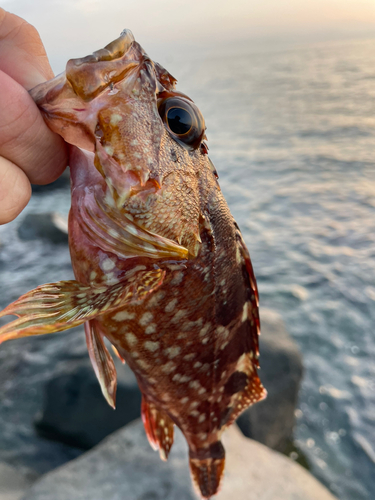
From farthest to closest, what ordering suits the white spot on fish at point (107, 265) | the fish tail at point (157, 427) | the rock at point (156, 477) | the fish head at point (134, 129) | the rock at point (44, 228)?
1. the rock at point (44, 228)
2. the rock at point (156, 477)
3. the fish tail at point (157, 427)
4. the white spot on fish at point (107, 265)
5. the fish head at point (134, 129)

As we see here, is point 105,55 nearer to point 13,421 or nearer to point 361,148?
point 13,421

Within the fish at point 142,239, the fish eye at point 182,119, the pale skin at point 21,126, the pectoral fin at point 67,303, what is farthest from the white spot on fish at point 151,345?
the fish eye at point 182,119

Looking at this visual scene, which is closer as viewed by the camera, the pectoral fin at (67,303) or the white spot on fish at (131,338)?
the pectoral fin at (67,303)

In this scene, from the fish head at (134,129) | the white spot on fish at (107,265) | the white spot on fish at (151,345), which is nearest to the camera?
the fish head at (134,129)

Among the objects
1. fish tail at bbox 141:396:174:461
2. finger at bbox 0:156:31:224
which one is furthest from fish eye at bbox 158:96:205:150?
fish tail at bbox 141:396:174:461

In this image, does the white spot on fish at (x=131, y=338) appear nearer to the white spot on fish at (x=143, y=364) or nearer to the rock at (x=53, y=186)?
the white spot on fish at (x=143, y=364)

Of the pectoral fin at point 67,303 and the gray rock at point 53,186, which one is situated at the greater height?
the pectoral fin at point 67,303

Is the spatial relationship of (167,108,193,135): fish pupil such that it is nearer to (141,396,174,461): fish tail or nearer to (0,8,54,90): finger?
(0,8,54,90): finger

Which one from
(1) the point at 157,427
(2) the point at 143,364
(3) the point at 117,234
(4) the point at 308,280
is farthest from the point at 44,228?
(3) the point at 117,234
